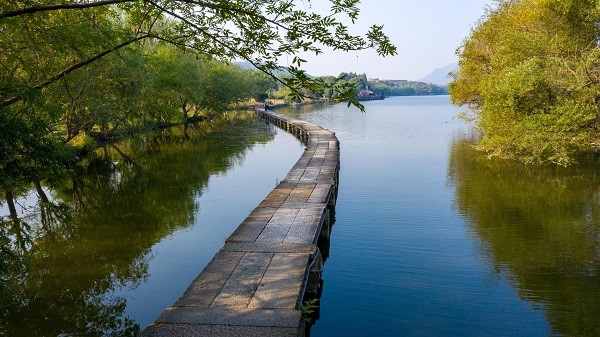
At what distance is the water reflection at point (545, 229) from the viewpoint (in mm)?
9594

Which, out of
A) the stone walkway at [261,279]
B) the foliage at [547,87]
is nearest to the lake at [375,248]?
the stone walkway at [261,279]

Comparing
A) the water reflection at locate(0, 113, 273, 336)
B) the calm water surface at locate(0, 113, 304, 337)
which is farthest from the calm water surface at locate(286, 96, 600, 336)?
the water reflection at locate(0, 113, 273, 336)

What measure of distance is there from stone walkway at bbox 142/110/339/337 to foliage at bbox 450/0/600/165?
12225mm

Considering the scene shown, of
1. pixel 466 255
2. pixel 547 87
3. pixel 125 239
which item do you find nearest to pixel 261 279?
pixel 466 255

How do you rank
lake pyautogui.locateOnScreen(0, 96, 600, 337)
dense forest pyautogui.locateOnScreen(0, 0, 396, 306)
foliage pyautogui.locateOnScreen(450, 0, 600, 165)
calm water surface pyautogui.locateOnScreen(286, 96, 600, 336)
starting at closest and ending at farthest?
dense forest pyautogui.locateOnScreen(0, 0, 396, 306)
calm water surface pyautogui.locateOnScreen(286, 96, 600, 336)
lake pyautogui.locateOnScreen(0, 96, 600, 337)
foliage pyautogui.locateOnScreen(450, 0, 600, 165)

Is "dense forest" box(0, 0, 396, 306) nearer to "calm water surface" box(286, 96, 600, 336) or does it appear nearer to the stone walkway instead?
the stone walkway

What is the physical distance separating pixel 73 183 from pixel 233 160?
9.70 meters

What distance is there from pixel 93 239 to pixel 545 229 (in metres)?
13.6

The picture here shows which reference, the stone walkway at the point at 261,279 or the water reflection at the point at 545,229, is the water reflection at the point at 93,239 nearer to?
the stone walkway at the point at 261,279

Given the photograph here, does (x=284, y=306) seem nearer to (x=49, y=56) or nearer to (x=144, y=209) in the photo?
(x=49, y=56)

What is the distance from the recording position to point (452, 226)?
14977 millimetres

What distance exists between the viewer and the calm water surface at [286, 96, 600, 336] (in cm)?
911

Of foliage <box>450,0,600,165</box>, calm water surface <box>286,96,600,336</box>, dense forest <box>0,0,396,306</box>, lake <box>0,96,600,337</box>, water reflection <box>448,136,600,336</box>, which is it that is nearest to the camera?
dense forest <box>0,0,396,306</box>

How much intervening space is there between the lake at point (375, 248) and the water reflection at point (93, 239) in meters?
0.05
